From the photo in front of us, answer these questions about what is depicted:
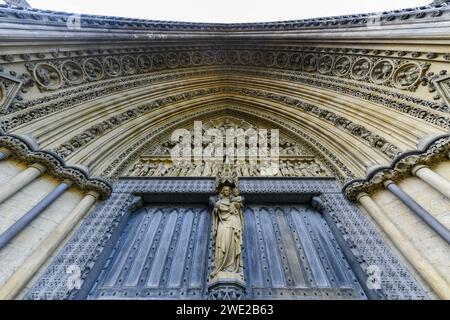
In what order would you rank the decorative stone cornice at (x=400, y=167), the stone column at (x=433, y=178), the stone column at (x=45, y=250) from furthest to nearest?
the decorative stone cornice at (x=400, y=167) < the stone column at (x=433, y=178) < the stone column at (x=45, y=250)

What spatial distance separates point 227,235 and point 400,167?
8.23 ft

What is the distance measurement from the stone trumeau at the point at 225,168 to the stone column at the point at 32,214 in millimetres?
14

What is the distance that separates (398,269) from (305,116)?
11.7 ft

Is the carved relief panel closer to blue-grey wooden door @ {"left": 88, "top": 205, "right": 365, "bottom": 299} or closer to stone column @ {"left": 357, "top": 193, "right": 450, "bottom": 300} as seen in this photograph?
blue-grey wooden door @ {"left": 88, "top": 205, "right": 365, "bottom": 299}

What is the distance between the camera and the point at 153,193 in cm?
430

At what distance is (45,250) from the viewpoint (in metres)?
2.81

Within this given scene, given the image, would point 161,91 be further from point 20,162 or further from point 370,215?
point 370,215

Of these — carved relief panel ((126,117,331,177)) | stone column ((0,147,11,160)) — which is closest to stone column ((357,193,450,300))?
carved relief panel ((126,117,331,177))

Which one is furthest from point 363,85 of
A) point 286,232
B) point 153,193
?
point 153,193

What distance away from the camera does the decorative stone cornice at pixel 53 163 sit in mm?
3258

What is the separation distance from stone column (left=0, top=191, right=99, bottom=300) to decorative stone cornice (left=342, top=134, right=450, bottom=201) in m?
3.89

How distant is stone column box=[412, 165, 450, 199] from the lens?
2.81m

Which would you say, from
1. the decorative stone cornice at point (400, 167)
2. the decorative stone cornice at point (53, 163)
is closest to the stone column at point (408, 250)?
the decorative stone cornice at point (400, 167)

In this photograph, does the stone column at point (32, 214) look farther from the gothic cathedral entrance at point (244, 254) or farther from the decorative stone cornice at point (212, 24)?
the decorative stone cornice at point (212, 24)
